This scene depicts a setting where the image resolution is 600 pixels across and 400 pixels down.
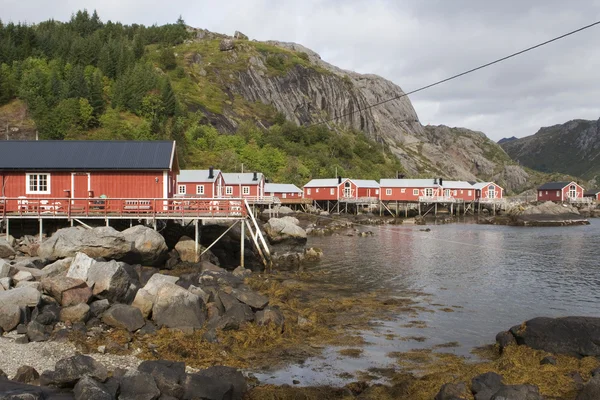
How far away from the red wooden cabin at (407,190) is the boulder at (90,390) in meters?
81.6

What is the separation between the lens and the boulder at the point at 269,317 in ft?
60.1

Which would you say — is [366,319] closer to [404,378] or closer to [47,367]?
[404,378]

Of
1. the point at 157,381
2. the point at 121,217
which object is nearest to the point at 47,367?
the point at 157,381

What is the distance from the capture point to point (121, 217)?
2931 cm

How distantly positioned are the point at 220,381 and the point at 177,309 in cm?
600

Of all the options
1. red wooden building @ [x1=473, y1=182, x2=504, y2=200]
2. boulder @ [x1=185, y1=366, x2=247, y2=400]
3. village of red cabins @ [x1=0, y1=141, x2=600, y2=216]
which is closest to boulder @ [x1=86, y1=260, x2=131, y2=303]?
boulder @ [x1=185, y1=366, x2=247, y2=400]

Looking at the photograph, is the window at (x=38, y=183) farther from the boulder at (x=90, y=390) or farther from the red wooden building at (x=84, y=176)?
the boulder at (x=90, y=390)

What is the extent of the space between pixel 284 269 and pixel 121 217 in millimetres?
10170

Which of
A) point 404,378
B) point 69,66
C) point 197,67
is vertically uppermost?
point 197,67

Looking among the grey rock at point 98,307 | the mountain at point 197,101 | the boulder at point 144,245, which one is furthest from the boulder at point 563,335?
the mountain at point 197,101

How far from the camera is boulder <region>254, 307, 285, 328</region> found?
18312 mm

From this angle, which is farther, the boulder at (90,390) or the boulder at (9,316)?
the boulder at (9,316)

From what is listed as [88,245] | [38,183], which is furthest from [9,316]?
[38,183]

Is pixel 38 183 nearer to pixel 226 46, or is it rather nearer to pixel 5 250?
pixel 5 250
